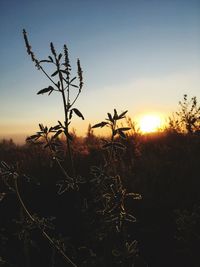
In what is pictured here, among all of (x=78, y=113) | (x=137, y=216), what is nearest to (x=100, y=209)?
(x=78, y=113)

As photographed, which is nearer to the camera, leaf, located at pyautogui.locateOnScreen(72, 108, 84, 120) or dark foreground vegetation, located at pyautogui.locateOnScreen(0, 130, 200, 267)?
leaf, located at pyautogui.locateOnScreen(72, 108, 84, 120)

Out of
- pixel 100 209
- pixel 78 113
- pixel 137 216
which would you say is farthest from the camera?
pixel 137 216

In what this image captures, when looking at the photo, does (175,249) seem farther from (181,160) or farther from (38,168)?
(38,168)

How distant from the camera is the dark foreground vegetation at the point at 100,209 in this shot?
248 centimetres

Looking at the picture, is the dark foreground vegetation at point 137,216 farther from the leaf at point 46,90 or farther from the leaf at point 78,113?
the leaf at point 46,90

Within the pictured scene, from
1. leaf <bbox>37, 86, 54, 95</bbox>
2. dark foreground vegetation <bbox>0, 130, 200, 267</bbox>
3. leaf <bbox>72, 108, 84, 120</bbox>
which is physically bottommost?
dark foreground vegetation <bbox>0, 130, 200, 267</bbox>

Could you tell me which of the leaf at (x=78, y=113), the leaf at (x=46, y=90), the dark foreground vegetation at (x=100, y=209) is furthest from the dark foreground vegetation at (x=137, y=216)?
the leaf at (x=46, y=90)

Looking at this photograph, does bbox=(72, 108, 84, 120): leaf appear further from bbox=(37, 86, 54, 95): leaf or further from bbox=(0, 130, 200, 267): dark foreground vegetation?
bbox=(0, 130, 200, 267): dark foreground vegetation

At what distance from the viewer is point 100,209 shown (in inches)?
126

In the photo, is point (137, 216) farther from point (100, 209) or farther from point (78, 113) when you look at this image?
point (78, 113)

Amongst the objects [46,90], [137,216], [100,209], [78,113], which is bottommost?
[137,216]

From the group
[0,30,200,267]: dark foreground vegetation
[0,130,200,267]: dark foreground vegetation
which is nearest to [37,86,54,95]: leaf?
[0,30,200,267]: dark foreground vegetation

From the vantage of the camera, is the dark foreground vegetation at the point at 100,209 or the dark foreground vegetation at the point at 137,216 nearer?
the dark foreground vegetation at the point at 100,209

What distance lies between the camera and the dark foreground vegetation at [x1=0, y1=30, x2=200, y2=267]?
2.48 metres
